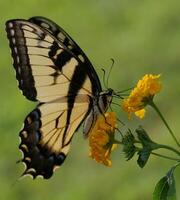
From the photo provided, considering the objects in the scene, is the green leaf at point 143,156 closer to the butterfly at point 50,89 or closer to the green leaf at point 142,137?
the green leaf at point 142,137

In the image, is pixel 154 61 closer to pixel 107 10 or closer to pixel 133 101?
pixel 107 10


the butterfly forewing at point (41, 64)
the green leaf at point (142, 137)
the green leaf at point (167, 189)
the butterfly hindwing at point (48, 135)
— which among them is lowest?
the green leaf at point (167, 189)

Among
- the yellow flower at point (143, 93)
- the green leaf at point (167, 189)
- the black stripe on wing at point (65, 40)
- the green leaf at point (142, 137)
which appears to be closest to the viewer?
the green leaf at point (167, 189)

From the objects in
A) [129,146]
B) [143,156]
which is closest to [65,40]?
[129,146]

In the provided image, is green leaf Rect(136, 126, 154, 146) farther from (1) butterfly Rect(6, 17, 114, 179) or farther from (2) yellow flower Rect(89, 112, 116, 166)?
(1) butterfly Rect(6, 17, 114, 179)

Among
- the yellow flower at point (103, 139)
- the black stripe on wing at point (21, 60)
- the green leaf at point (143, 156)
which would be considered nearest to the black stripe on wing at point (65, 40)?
the black stripe on wing at point (21, 60)

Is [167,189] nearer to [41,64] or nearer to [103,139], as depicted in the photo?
[103,139]

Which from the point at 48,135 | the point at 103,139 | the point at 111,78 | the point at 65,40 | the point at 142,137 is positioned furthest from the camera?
the point at 111,78
